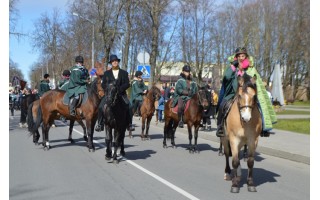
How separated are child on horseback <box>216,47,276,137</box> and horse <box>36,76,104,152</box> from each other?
4.86m

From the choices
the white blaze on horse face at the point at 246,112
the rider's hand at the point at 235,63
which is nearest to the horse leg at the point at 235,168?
the white blaze on horse face at the point at 246,112

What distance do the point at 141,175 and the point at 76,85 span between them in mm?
5087

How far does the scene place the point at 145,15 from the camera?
3388 centimetres

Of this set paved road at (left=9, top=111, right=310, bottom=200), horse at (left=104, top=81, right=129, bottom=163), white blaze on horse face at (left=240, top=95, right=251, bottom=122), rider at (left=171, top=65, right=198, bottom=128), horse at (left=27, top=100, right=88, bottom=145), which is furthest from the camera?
horse at (left=27, top=100, right=88, bottom=145)

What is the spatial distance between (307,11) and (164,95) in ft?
102

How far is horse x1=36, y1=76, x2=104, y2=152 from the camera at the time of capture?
41.8 feet

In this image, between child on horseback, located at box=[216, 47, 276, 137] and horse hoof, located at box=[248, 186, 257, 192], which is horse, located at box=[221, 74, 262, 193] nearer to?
horse hoof, located at box=[248, 186, 257, 192]

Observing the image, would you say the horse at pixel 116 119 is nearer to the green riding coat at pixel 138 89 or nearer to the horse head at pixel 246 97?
the horse head at pixel 246 97

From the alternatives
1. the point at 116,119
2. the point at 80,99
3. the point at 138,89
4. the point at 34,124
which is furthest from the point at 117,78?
the point at 138,89

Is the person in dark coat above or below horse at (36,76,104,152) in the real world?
above

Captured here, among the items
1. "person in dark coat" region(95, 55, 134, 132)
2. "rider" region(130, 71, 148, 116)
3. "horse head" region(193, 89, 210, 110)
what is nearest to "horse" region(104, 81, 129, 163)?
"person in dark coat" region(95, 55, 134, 132)

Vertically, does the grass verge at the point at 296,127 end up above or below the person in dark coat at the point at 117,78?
below

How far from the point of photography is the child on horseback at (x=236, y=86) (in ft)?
26.8

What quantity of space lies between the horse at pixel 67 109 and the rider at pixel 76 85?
0.63ft
